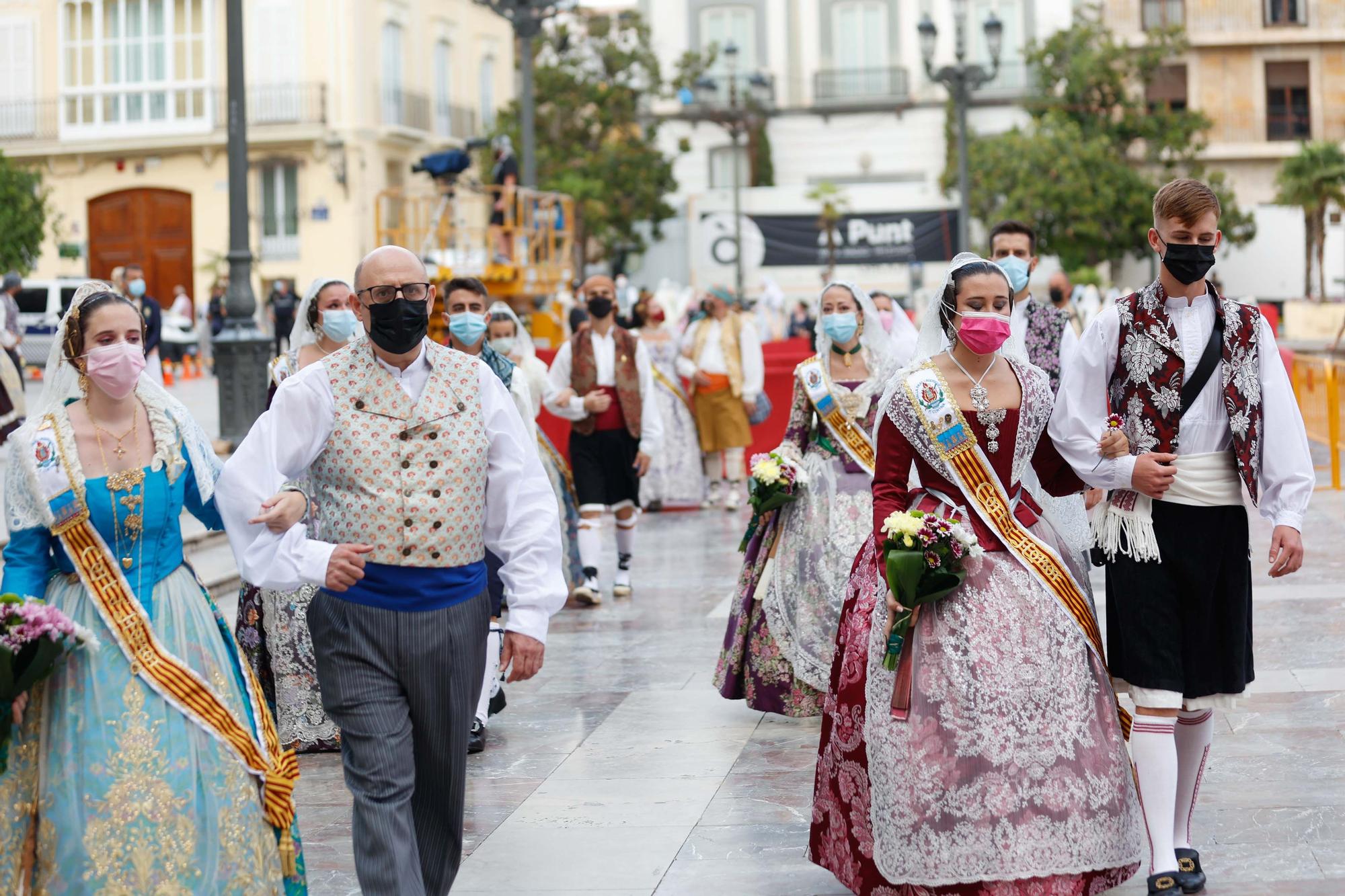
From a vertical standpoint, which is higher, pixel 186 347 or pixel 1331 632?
pixel 186 347

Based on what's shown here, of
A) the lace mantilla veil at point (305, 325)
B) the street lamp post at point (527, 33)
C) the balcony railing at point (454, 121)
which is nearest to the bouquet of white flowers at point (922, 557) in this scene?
the lace mantilla veil at point (305, 325)

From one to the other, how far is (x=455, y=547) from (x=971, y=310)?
5.10ft

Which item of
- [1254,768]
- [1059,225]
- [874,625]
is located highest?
[1059,225]

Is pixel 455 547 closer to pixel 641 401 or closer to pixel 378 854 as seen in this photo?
pixel 378 854

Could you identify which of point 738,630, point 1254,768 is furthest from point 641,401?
point 1254,768

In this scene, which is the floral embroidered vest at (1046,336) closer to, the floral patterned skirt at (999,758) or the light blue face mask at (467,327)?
the light blue face mask at (467,327)

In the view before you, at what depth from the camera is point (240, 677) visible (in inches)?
175

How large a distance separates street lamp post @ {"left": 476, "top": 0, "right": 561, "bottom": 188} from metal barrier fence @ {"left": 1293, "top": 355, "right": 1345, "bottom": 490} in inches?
305

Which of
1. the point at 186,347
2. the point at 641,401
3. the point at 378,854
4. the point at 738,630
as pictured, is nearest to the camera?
the point at 378,854

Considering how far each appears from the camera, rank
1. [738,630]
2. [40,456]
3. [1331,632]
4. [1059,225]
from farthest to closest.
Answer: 1. [1059,225]
2. [1331,632]
3. [738,630]
4. [40,456]

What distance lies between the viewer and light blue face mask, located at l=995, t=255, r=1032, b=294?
7105mm

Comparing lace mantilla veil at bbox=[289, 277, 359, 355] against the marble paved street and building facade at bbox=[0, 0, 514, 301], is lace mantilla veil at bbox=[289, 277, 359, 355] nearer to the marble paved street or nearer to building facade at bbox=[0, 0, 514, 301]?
the marble paved street

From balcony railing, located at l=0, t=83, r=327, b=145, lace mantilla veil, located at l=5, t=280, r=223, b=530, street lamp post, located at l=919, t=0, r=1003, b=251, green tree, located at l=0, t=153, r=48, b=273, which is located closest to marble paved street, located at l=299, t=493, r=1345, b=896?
lace mantilla veil, located at l=5, t=280, r=223, b=530

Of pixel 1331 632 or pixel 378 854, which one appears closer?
pixel 378 854
